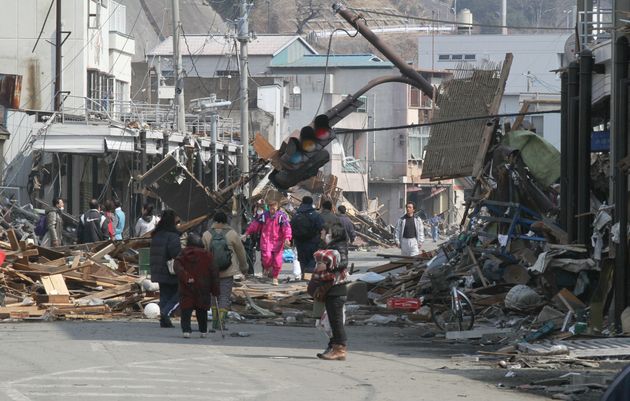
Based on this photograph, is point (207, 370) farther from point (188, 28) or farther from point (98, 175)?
point (188, 28)

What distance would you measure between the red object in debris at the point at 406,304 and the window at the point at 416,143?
68121 mm

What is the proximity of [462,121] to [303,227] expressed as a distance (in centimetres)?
386

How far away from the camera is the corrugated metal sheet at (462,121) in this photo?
26625mm

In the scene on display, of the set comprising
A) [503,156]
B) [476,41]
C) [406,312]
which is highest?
[476,41]

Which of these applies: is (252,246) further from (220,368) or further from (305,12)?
(305,12)

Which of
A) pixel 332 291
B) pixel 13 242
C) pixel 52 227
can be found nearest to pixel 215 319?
pixel 332 291

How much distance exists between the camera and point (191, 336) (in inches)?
708

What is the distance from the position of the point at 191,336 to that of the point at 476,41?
307 ft

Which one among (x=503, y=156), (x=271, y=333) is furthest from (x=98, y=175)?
(x=271, y=333)

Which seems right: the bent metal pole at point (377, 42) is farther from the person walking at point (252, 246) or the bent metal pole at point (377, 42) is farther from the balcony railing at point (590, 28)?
the balcony railing at point (590, 28)

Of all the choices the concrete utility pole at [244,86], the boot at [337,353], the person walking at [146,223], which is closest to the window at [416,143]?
the concrete utility pole at [244,86]

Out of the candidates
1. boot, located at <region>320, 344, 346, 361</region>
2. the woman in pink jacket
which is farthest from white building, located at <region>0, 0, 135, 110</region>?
boot, located at <region>320, 344, 346, 361</region>

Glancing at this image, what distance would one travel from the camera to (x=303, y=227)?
27.7 meters

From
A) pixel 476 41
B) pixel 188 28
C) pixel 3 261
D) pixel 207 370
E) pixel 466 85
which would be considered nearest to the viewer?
pixel 207 370
